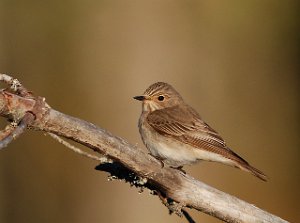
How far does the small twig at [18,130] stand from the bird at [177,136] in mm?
2478

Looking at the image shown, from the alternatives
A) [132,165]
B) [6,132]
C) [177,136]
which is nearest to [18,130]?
[6,132]

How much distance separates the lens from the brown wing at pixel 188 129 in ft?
27.5

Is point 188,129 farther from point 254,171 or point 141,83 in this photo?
point 141,83

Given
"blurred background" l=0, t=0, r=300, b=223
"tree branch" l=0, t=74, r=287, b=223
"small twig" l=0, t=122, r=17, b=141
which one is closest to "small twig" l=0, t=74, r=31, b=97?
"tree branch" l=0, t=74, r=287, b=223

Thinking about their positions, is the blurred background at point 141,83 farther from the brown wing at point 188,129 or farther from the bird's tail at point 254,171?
the bird's tail at point 254,171

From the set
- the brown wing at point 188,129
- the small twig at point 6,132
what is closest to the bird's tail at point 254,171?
the brown wing at point 188,129

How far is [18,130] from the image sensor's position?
5230 mm

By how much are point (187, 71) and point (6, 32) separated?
5.53m

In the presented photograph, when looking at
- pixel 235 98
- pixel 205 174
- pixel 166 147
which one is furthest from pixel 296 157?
pixel 166 147

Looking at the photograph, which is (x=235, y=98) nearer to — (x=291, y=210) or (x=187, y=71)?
(x=291, y=210)

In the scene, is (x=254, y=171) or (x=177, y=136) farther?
(x=177, y=136)

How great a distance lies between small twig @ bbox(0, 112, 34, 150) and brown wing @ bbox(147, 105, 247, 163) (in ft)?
9.76

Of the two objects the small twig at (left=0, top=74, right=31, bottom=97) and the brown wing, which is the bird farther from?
the small twig at (left=0, top=74, right=31, bottom=97)

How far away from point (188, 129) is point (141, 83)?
2.94 m
